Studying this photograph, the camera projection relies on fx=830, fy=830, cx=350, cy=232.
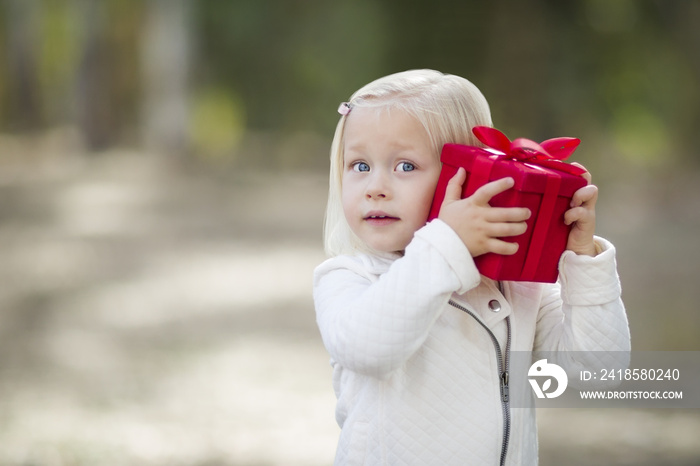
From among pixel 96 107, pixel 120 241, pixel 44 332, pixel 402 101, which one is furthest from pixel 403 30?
pixel 402 101

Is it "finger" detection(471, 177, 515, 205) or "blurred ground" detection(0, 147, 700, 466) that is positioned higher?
"finger" detection(471, 177, 515, 205)

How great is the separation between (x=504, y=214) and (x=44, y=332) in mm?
4926

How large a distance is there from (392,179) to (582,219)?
396 millimetres

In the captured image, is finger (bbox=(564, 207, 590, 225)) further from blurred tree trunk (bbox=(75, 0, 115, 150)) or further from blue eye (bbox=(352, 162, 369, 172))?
blurred tree trunk (bbox=(75, 0, 115, 150))

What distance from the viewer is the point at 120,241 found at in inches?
382

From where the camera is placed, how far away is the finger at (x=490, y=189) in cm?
157

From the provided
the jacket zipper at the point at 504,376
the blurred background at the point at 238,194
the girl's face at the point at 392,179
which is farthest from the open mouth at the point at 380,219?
the blurred background at the point at 238,194

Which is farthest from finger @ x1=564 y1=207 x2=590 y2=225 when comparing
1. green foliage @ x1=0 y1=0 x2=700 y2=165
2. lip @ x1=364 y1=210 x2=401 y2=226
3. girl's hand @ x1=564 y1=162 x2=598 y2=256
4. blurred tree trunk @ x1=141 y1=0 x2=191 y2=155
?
blurred tree trunk @ x1=141 y1=0 x2=191 y2=155

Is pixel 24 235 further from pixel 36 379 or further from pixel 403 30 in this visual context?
pixel 403 30

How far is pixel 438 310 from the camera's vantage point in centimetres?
159

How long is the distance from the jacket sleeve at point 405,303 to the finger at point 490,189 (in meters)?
0.08

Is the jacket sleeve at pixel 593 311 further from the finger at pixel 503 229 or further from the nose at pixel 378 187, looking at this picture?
the nose at pixel 378 187

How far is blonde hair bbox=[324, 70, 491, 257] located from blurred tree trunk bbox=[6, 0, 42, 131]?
2100 centimetres

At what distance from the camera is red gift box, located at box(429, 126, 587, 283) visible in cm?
160
